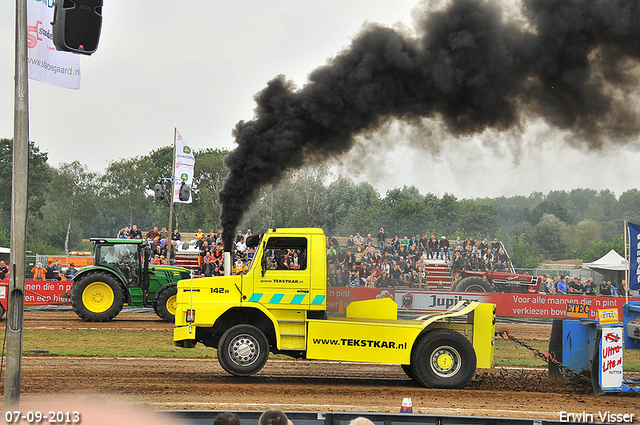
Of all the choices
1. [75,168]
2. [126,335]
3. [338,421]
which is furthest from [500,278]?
[75,168]

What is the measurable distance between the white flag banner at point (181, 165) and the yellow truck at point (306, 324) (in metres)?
16.2

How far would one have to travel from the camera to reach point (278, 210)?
4078 centimetres

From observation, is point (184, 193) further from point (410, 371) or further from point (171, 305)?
point (410, 371)

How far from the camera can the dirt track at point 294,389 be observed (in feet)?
25.1

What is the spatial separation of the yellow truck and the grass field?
3341mm

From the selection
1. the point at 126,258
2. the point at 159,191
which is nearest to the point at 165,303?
the point at 126,258

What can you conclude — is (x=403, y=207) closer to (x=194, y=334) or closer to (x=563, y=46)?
(x=563, y=46)

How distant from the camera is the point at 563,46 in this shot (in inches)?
566

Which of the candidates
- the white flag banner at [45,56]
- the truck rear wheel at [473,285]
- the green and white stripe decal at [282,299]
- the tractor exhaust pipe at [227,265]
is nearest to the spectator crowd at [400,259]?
the truck rear wheel at [473,285]

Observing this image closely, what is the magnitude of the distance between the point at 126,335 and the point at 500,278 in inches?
644

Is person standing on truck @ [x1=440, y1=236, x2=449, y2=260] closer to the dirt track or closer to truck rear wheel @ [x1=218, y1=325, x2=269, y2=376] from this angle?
the dirt track

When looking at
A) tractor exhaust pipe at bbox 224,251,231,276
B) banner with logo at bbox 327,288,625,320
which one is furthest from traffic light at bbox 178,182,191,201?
tractor exhaust pipe at bbox 224,251,231,276

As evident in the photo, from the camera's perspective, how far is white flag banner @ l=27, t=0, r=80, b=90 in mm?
9656

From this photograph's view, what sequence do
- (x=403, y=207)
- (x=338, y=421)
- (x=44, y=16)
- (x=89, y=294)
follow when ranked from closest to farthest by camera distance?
(x=338, y=421) → (x=44, y=16) → (x=89, y=294) → (x=403, y=207)
